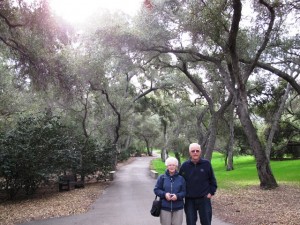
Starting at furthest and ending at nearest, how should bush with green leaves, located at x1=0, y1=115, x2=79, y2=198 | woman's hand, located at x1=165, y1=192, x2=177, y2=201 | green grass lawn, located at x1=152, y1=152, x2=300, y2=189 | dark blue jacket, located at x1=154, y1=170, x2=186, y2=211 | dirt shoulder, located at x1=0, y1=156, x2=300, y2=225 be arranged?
green grass lawn, located at x1=152, y1=152, x2=300, y2=189 → bush with green leaves, located at x1=0, y1=115, x2=79, y2=198 → dirt shoulder, located at x1=0, y1=156, x2=300, y2=225 → dark blue jacket, located at x1=154, y1=170, x2=186, y2=211 → woman's hand, located at x1=165, y1=192, x2=177, y2=201

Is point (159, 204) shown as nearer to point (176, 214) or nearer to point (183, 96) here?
point (176, 214)

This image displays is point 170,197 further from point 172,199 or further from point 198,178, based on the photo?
point 198,178

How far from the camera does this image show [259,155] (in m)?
16.6

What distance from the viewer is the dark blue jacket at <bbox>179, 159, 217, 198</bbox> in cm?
593

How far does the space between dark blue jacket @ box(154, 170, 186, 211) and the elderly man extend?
25 centimetres

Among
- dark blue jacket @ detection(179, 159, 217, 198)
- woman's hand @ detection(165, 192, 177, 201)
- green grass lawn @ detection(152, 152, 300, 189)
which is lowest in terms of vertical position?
green grass lawn @ detection(152, 152, 300, 189)

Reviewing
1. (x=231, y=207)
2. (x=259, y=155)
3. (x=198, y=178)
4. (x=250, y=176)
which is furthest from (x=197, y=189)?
(x=250, y=176)

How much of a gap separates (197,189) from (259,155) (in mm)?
11420

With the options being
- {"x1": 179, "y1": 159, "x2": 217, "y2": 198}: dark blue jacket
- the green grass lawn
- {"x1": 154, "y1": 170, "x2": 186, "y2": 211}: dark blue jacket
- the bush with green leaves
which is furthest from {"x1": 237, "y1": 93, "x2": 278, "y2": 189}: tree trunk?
{"x1": 154, "y1": 170, "x2": 186, "y2": 211}: dark blue jacket

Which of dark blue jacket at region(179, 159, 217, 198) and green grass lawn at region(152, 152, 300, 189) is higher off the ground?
dark blue jacket at region(179, 159, 217, 198)

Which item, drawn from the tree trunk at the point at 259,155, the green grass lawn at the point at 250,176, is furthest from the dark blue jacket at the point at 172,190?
the green grass lawn at the point at 250,176

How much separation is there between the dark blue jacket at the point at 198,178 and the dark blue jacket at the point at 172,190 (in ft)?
0.78

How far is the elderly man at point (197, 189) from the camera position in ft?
19.5

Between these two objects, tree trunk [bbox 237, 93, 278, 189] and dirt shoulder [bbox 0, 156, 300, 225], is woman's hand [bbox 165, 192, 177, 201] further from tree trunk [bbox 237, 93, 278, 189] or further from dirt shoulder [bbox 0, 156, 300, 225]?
tree trunk [bbox 237, 93, 278, 189]
